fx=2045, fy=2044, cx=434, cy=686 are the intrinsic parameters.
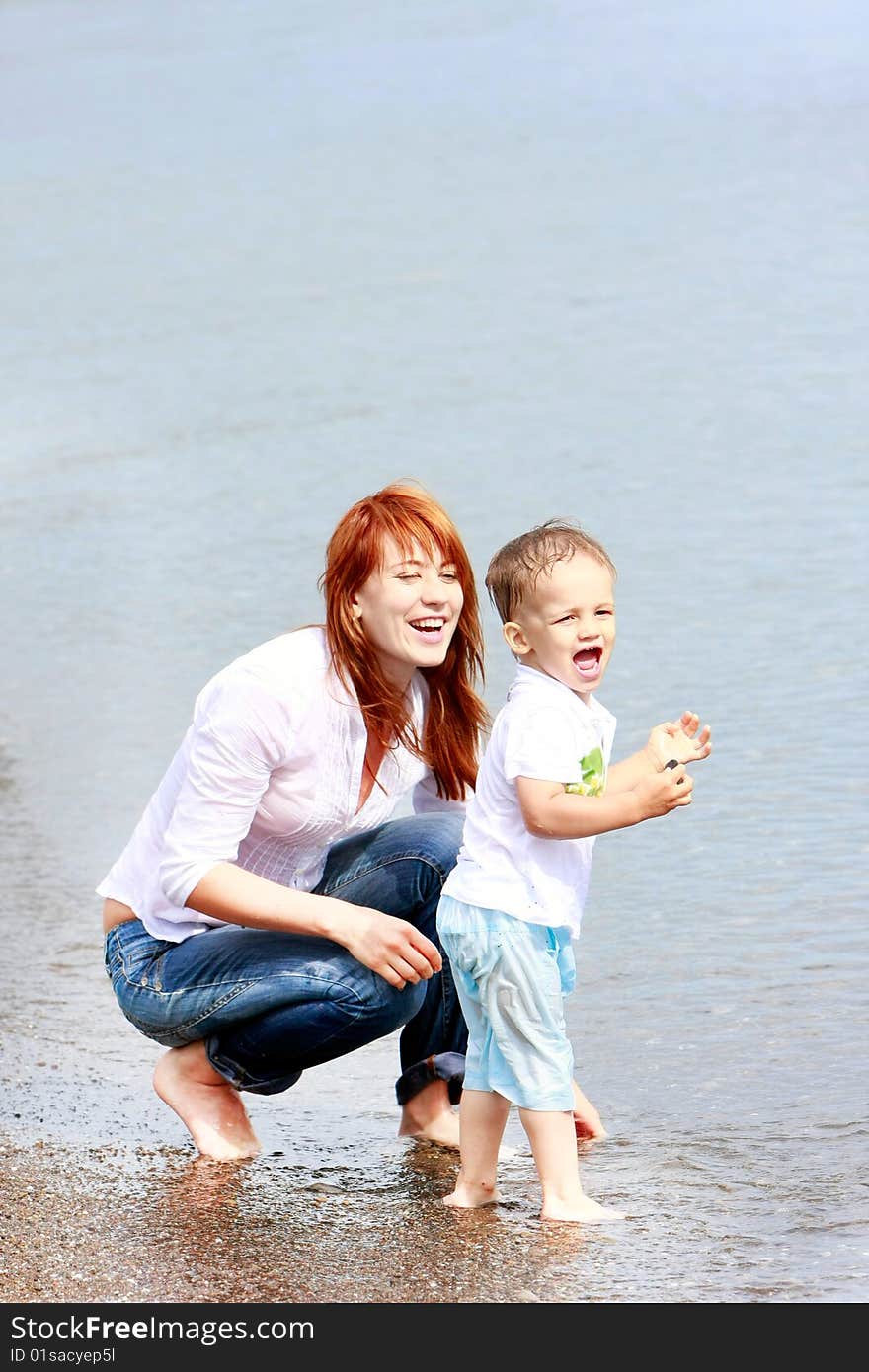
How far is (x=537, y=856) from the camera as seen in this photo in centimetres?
306

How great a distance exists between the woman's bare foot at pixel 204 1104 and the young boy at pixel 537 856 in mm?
415

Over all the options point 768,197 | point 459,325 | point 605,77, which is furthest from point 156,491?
point 605,77

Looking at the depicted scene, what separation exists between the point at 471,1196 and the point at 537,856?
523 mm

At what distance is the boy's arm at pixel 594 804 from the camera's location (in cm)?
289

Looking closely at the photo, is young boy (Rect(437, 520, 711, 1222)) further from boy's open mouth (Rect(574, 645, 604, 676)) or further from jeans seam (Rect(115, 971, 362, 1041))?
jeans seam (Rect(115, 971, 362, 1041))

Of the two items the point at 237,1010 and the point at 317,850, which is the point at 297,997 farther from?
the point at 317,850

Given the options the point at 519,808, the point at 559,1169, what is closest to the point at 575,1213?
the point at 559,1169

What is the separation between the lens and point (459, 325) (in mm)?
10258

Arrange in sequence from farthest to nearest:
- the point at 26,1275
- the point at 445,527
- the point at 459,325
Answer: the point at 459,325 < the point at 445,527 < the point at 26,1275

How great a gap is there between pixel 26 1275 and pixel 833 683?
3.38 meters

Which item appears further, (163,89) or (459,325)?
(163,89)

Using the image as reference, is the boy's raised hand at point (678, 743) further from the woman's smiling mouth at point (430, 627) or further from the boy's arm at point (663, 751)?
the woman's smiling mouth at point (430, 627)

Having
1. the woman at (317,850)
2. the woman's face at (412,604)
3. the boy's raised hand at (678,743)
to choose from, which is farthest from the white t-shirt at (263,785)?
the boy's raised hand at (678,743)

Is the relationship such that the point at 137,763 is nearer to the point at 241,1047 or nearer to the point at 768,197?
the point at 241,1047
